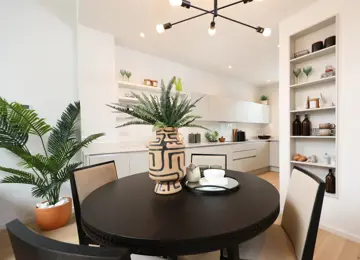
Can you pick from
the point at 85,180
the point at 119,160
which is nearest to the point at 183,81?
the point at 119,160

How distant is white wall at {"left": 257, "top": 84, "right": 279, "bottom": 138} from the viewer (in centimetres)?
554

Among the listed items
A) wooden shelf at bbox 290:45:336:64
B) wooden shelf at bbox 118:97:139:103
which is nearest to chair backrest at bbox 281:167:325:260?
wooden shelf at bbox 290:45:336:64

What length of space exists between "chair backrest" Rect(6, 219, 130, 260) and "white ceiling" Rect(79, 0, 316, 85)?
235 cm

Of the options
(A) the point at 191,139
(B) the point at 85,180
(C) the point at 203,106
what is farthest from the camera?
(C) the point at 203,106

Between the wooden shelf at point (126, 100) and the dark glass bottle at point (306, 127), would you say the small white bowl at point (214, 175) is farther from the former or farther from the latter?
the wooden shelf at point (126, 100)

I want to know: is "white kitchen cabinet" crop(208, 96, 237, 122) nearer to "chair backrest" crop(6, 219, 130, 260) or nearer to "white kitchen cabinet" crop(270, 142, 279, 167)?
"white kitchen cabinet" crop(270, 142, 279, 167)

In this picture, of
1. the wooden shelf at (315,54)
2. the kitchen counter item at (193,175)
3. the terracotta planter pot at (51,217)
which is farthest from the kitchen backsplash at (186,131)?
the wooden shelf at (315,54)

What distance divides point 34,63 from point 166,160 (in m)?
2.57

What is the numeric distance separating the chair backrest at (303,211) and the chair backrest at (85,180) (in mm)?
1357

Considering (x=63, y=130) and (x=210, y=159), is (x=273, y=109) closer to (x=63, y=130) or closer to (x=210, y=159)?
(x=210, y=159)

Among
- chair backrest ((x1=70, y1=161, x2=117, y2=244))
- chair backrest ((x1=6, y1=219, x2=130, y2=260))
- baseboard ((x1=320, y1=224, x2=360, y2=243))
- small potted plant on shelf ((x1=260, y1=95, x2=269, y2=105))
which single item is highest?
small potted plant on shelf ((x1=260, y1=95, x2=269, y2=105))

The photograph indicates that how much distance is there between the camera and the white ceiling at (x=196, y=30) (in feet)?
7.05

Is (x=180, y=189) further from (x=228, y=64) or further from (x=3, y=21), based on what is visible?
(x=228, y=64)

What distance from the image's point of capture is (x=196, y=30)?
2648 millimetres
